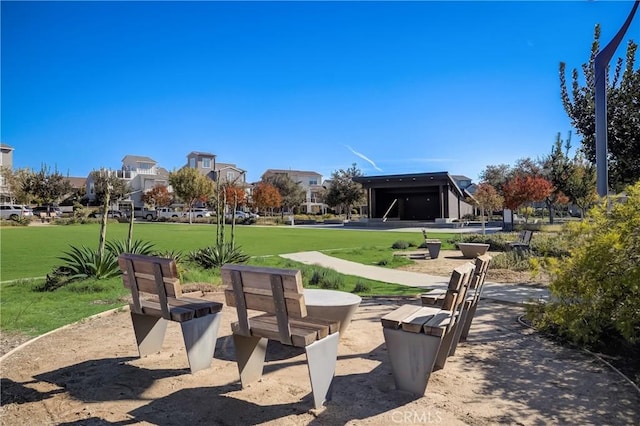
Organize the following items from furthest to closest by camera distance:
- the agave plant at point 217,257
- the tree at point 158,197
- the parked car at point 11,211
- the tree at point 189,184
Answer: the tree at point 158,197
the tree at point 189,184
the parked car at point 11,211
the agave plant at point 217,257

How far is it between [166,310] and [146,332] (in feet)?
2.31

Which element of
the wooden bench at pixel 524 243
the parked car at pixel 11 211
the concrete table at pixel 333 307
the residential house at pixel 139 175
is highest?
the residential house at pixel 139 175

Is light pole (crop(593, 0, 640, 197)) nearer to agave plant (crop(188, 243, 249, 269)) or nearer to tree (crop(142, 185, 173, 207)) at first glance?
agave plant (crop(188, 243, 249, 269))

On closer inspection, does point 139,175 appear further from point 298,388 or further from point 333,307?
point 298,388

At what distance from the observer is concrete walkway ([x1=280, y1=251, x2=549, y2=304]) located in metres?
7.78

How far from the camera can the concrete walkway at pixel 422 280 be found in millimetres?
7777

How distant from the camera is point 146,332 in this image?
4586mm

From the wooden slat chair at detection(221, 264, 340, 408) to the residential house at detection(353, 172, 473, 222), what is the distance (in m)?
38.8

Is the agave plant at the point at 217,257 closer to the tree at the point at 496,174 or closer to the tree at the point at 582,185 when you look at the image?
the tree at the point at 582,185

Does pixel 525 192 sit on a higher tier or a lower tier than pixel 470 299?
higher

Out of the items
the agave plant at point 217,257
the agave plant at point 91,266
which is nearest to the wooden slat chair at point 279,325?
the agave plant at point 91,266

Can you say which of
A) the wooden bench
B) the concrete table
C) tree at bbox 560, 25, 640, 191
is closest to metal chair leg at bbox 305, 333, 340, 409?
the concrete table

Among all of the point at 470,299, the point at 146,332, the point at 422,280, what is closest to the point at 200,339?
the point at 146,332

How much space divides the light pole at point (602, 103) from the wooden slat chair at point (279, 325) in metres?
6.47
